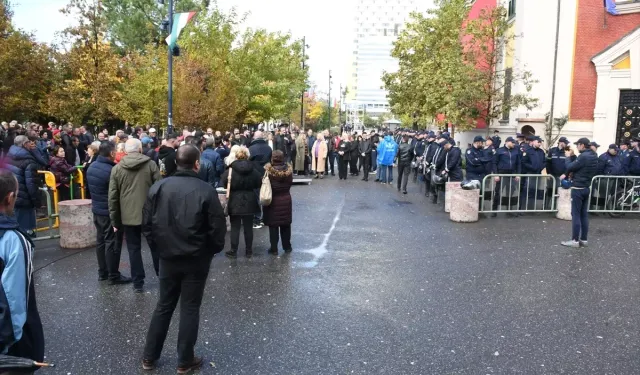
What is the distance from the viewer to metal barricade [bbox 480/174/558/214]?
39.9 feet

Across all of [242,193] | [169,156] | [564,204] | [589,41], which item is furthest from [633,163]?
[169,156]

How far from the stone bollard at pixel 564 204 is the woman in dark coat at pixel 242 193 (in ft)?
24.3

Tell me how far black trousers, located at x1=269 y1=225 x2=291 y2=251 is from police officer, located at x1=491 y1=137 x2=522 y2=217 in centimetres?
579

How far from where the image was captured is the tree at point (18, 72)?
22.4 metres

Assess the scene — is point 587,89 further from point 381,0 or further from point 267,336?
point 381,0

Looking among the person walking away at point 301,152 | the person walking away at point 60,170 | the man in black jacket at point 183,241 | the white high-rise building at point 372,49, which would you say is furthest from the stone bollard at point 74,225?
the white high-rise building at point 372,49

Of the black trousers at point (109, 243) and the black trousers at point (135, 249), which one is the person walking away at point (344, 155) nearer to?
the black trousers at point (109, 243)

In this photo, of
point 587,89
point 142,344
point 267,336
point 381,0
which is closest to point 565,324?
point 267,336

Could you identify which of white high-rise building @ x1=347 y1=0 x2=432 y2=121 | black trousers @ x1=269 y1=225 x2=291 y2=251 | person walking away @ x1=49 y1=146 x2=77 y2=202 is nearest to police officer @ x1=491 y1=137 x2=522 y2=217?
black trousers @ x1=269 y1=225 x2=291 y2=251

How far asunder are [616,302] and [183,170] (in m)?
5.39

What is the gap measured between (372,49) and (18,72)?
151m

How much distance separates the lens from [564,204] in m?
12.0

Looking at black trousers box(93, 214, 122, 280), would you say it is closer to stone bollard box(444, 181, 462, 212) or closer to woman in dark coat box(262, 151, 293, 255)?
woman in dark coat box(262, 151, 293, 255)

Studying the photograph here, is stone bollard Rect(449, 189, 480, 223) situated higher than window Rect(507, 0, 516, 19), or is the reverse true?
window Rect(507, 0, 516, 19)
